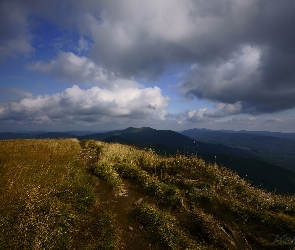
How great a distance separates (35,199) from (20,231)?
1.84m

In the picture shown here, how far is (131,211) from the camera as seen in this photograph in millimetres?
10930

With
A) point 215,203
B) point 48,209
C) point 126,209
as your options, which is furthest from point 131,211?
point 215,203

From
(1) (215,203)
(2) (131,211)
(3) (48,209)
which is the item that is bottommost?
(2) (131,211)

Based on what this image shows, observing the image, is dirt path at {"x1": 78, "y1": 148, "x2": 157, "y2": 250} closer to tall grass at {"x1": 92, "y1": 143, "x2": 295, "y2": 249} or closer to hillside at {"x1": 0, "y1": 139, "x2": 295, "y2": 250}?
hillside at {"x1": 0, "y1": 139, "x2": 295, "y2": 250}

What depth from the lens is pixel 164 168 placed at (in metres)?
17.5

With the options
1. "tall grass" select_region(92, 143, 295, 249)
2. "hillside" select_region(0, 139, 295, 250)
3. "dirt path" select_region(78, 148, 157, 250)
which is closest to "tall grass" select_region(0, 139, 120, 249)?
"hillside" select_region(0, 139, 295, 250)

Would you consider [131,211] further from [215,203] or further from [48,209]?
[215,203]

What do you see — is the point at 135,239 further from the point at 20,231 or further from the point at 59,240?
the point at 20,231

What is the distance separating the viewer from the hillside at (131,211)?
838 centimetres

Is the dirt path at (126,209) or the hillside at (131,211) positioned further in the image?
the dirt path at (126,209)

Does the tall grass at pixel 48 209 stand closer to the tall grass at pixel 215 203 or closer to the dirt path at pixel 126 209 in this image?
the dirt path at pixel 126 209

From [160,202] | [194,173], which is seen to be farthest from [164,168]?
[160,202]

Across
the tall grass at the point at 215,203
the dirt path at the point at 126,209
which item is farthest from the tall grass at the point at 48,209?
the tall grass at the point at 215,203

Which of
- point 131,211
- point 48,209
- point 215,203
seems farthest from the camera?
point 215,203
